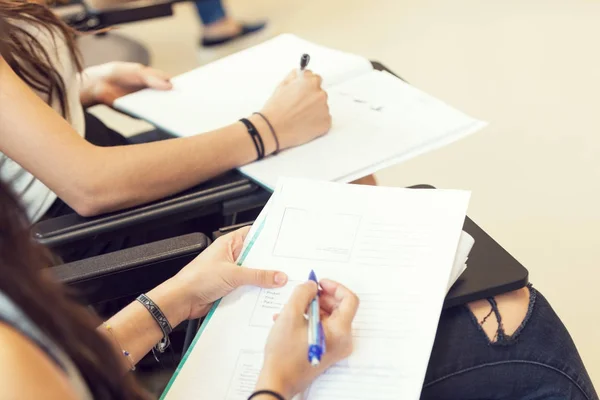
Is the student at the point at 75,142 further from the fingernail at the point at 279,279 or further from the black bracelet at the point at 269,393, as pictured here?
the black bracelet at the point at 269,393

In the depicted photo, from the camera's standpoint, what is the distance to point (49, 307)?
21.8 inches

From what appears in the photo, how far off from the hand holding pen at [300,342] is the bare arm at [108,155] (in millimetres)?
337

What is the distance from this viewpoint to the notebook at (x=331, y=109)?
1.10m

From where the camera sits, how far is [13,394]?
1.71ft

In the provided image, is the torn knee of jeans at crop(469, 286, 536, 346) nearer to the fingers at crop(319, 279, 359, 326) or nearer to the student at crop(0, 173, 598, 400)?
the student at crop(0, 173, 598, 400)

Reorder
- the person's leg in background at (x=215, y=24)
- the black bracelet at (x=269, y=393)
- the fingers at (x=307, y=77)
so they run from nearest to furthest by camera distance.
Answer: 1. the black bracelet at (x=269, y=393)
2. the fingers at (x=307, y=77)
3. the person's leg in background at (x=215, y=24)

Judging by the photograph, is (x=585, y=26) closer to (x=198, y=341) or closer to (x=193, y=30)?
(x=193, y=30)

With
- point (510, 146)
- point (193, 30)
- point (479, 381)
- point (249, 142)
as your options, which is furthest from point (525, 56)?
point (479, 381)

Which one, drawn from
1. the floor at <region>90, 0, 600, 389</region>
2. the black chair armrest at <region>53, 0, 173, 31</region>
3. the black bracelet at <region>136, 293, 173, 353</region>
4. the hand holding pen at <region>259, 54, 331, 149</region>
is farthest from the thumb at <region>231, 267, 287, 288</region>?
the black chair armrest at <region>53, 0, 173, 31</region>

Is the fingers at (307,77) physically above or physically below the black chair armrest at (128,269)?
above

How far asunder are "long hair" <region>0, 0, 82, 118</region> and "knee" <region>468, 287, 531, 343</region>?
28.1 inches

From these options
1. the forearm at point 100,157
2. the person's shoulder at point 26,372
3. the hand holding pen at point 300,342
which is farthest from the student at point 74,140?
the person's shoulder at point 26,372

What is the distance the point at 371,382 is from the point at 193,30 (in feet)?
8.19

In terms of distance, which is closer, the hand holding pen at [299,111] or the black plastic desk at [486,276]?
the black plastic desk at [486,276]
